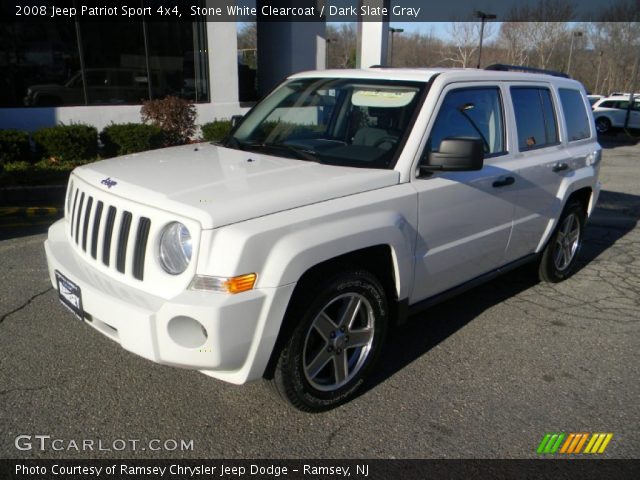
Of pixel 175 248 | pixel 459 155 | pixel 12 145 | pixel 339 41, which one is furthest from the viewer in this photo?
pixel 339 41

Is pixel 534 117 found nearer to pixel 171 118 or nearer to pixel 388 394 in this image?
pixel 388 394

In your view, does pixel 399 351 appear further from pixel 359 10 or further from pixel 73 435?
pixel 359 10

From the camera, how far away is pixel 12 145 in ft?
29.5

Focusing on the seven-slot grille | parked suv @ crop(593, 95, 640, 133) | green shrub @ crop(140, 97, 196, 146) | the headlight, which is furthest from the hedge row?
parked suv @ crop(593, 95, 640, 133)

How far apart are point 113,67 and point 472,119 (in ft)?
33.9

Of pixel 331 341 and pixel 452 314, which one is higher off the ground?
pixel 331 341

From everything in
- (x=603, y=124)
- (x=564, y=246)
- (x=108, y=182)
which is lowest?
(x=603, y=124)

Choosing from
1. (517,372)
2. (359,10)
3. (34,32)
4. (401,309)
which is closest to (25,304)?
(401,309)

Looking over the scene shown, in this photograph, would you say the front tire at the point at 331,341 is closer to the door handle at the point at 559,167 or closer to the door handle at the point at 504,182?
the door handle at the point at 504,182

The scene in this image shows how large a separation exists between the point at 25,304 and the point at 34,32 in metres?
9.15

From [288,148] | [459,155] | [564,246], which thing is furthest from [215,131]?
[459,155]

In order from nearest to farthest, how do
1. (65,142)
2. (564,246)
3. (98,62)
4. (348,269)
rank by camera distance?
(348,269) < (564,246) < (65,142) < (98,62)

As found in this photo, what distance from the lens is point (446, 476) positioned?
106 inches

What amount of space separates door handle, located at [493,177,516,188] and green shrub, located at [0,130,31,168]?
804cm
